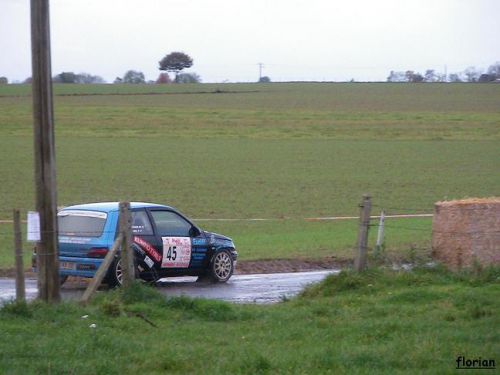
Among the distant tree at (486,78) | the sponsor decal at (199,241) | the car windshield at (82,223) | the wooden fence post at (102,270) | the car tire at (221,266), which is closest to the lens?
the wooden fence post at (102,270)

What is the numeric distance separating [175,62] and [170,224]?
436 ft

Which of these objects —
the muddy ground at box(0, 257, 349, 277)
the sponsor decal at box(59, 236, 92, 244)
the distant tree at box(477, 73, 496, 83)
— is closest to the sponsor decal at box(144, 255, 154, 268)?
the sponsor decal at box(59, 236, 92, 244)

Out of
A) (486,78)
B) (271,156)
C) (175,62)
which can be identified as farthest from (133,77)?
(271,156)

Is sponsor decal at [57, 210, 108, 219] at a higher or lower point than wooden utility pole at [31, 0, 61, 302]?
lower

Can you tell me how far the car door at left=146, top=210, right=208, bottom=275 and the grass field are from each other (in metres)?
4.16

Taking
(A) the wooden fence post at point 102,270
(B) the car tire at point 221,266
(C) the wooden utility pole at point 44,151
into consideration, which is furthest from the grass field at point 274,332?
(B) the car tire at point 221,266

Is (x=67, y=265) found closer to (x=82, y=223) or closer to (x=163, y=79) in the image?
(x=82, y=223)

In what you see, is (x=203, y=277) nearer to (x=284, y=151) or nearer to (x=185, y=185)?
(x=185, y=185)

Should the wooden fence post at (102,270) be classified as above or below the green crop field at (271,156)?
above

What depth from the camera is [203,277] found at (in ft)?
55.9

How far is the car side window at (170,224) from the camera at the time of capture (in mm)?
16172

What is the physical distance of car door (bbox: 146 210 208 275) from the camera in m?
16.0

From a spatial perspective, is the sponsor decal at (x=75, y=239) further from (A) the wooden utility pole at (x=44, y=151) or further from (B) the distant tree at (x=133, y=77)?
(B) the distant tree at (x=133, y=77)

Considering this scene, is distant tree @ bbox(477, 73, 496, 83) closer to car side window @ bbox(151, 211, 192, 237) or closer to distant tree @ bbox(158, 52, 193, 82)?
distant tree @ bbox(158, 52, 193, 82)
